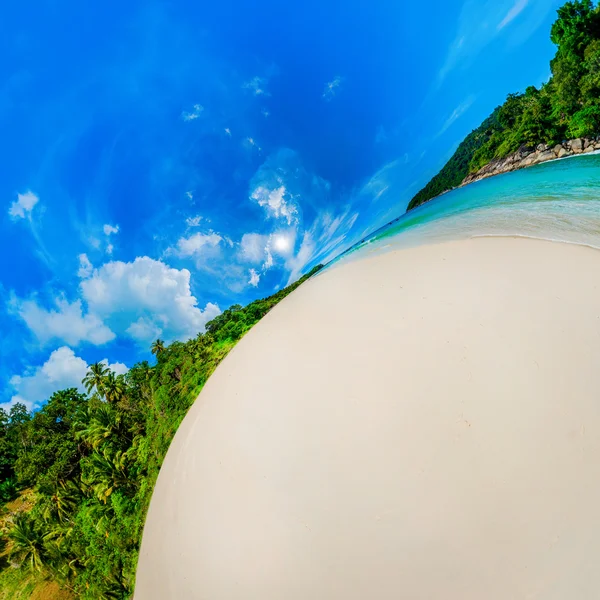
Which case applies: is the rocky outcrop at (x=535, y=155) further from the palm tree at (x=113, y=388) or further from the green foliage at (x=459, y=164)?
the palm tree at (x=113, y=388)

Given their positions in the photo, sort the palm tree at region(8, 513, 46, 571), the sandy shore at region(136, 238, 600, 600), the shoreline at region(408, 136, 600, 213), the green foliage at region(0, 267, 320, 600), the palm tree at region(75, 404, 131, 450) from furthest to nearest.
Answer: the shoreline at region(408, 136, 600, 213), the palm tree at region(75, 404, 131, 450), the palm tree at region(8, 513, 46, 571), the green foliage at region(0, 267, 320, 600), the sandy shore at region(136, 238, 600, 600)

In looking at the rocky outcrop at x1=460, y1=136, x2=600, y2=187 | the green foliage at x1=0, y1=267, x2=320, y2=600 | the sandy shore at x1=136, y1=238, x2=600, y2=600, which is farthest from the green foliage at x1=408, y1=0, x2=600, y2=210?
the green foliage at x1=0, y1=267, x2=320, y2=600

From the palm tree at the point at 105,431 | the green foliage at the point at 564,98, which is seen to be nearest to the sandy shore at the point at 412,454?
the palm tree at the point at 105,431

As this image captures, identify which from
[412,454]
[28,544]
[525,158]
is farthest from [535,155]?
[28,544]

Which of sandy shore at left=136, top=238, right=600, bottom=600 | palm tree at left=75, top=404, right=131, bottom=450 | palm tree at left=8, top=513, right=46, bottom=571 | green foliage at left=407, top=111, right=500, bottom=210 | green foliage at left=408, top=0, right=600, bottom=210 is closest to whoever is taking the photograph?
sandy shore at left=136, top=238, right=600, bottom=600

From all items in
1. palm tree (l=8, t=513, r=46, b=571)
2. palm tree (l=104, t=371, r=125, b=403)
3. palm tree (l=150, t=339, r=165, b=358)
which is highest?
palm tree (l=150, t=339, r=165, b=358)

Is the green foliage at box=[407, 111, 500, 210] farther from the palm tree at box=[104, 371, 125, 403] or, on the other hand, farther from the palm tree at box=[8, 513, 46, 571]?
the palm tree at box=[8, 513, 46, 571]
